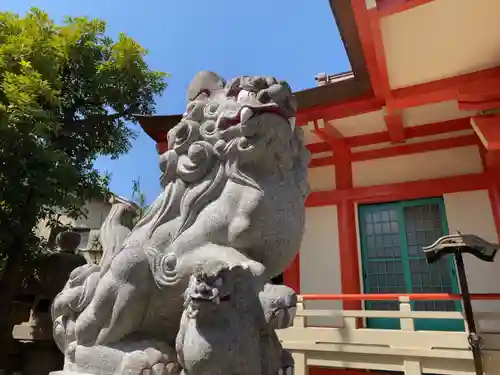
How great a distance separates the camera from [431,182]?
5004 millimetres

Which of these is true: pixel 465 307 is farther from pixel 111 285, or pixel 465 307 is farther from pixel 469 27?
pixel 111 285

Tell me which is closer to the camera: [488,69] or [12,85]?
[488,69]

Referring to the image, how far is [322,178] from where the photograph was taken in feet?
19.0

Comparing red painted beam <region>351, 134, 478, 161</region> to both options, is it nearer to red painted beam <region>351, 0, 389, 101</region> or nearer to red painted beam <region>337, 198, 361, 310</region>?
red painted beam <region>337, 198, 361, 310</region>

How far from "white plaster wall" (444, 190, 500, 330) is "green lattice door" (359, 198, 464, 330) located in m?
0.17

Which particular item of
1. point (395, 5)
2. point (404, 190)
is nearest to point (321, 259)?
point (404, 190)

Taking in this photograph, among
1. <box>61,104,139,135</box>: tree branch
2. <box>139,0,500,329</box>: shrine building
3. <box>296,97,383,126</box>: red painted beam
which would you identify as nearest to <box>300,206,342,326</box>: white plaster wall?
<box>139,0,500,329</box>: shrine building

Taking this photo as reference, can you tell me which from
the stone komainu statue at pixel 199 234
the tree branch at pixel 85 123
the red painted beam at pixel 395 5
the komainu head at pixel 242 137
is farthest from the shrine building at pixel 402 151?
the stone komainu statue at pixel 199 234

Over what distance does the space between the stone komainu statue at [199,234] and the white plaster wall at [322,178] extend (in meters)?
4.08

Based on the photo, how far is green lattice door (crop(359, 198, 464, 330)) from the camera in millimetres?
4816

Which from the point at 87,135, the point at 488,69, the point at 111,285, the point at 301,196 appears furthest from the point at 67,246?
the point at 488,69

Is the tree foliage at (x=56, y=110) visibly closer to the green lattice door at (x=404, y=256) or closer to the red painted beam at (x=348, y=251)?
the red painted beam at (x=348, y=251)

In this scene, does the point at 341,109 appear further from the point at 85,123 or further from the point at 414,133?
the point at 85,123

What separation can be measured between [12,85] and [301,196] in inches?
170
